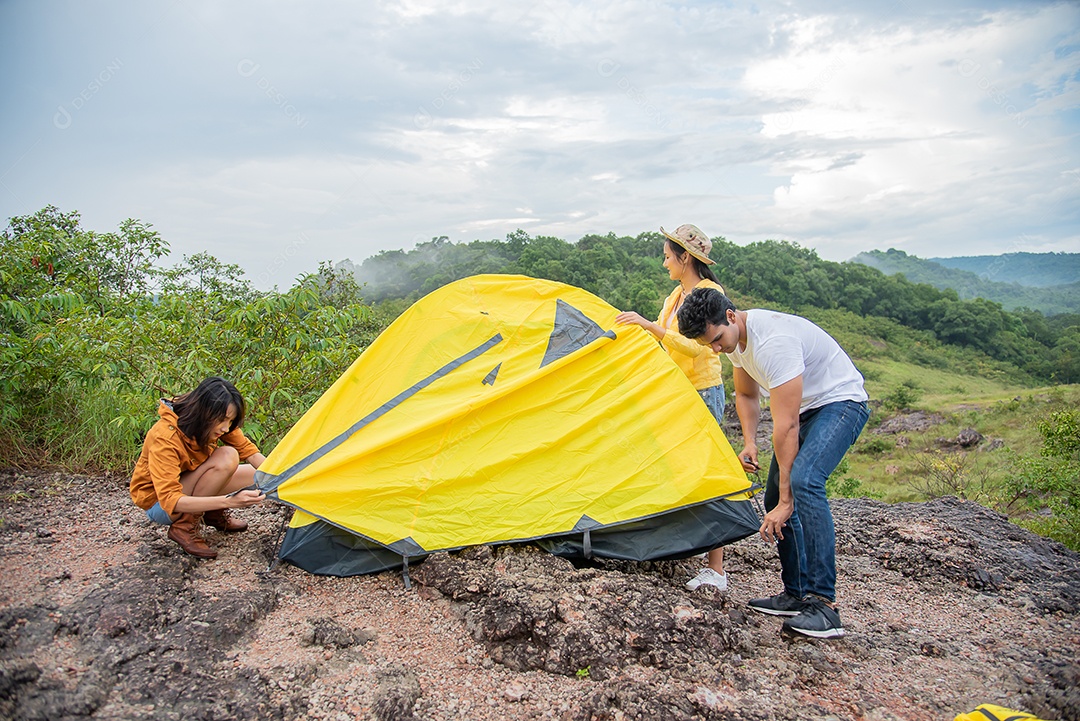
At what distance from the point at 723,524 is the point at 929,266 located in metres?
81.3

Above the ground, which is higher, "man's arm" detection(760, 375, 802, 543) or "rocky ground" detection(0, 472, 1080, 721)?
"man's arm" detection(760, 375, 802, 543)

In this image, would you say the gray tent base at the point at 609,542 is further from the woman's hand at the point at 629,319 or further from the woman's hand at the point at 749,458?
the woman's hand at the point at 629,319

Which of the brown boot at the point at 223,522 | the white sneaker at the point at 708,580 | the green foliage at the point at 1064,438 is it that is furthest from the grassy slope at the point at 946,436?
the brown boot at the point at 223,522

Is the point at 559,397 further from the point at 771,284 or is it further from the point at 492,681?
the point at 771,284

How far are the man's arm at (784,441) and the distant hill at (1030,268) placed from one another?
86.3m

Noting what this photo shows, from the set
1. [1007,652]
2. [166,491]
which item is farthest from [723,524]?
[166,491]

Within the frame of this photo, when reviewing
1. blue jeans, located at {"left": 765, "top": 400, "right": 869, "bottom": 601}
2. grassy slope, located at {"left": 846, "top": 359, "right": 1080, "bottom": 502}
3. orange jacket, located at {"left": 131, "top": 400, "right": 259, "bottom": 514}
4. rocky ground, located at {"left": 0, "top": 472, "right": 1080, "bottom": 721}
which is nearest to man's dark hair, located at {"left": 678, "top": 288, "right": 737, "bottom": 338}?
blue jeans, located at {"left": 765, "top": 400, "right": 869, "bottom": 601}

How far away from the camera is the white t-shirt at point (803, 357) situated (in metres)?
2.96

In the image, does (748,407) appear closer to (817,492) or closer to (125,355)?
(817,492)

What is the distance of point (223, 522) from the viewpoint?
3.83 metres

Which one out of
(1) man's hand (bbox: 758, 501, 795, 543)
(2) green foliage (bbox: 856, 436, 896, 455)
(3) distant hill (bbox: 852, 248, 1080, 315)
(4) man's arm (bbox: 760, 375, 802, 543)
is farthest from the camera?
(3) distant hill (bbox: 852, 248, 1080, 315)

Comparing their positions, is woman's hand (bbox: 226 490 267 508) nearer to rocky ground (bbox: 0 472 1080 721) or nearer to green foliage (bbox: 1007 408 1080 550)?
rocky ground (bbox: 0 472 1080 721)

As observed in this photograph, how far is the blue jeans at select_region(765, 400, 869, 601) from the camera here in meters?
3.03

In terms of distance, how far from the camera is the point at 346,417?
3.69 m
